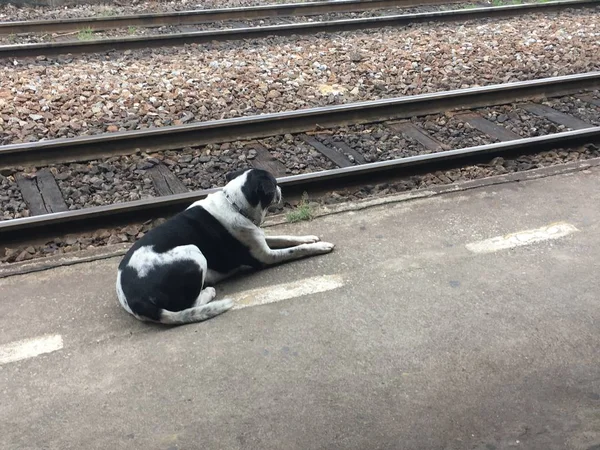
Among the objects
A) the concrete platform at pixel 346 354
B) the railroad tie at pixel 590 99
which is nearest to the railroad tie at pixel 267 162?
the concrete platform at pixel 346 354

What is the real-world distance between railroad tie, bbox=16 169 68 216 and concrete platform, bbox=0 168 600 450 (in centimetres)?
100

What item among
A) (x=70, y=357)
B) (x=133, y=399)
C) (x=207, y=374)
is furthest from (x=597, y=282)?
(x=70, y=357)

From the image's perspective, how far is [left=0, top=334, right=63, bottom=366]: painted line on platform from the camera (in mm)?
4564

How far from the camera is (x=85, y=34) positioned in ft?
36.4

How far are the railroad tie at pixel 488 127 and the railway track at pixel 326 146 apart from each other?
0.04 feet

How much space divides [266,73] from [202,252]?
490 cm

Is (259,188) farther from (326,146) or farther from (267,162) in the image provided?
(326,146)

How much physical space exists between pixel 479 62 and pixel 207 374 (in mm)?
7089

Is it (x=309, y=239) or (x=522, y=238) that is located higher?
(x=309, y=239)

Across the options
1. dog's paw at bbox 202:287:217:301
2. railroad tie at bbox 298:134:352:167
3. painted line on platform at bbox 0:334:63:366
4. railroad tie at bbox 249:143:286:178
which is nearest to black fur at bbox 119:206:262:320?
dog's paw at bbox 202:287:217:301

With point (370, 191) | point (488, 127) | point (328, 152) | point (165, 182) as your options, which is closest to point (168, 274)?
point (165, 182)

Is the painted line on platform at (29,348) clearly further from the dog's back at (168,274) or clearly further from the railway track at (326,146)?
the railway track at (326,146)

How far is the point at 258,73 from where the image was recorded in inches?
372

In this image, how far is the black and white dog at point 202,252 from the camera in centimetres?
470
